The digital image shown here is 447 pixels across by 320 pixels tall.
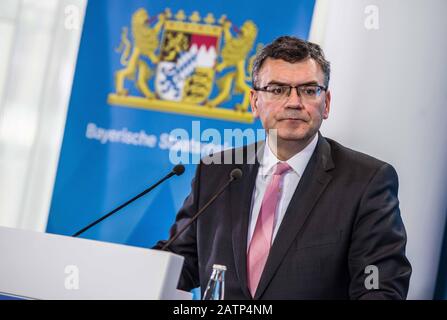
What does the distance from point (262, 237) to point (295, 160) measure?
405 millimetres

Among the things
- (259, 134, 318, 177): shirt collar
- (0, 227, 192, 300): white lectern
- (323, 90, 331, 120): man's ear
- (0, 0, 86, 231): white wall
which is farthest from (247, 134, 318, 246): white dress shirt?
(0, 0, 86, 231): white wall

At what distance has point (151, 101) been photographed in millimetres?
5035

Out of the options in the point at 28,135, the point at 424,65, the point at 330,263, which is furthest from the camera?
the point at 28,135

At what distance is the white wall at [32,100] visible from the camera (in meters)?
5.43

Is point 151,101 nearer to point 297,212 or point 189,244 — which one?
point 189,244

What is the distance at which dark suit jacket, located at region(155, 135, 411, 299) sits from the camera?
2885 mm

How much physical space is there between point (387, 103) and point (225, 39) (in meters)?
1.81

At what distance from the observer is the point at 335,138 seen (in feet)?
11.7

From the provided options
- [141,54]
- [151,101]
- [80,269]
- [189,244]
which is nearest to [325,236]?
[189,244]

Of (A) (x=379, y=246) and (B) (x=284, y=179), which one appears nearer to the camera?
(A) (x=379, y=246)

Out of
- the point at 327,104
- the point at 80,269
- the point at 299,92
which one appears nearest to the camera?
the point at 80,269
